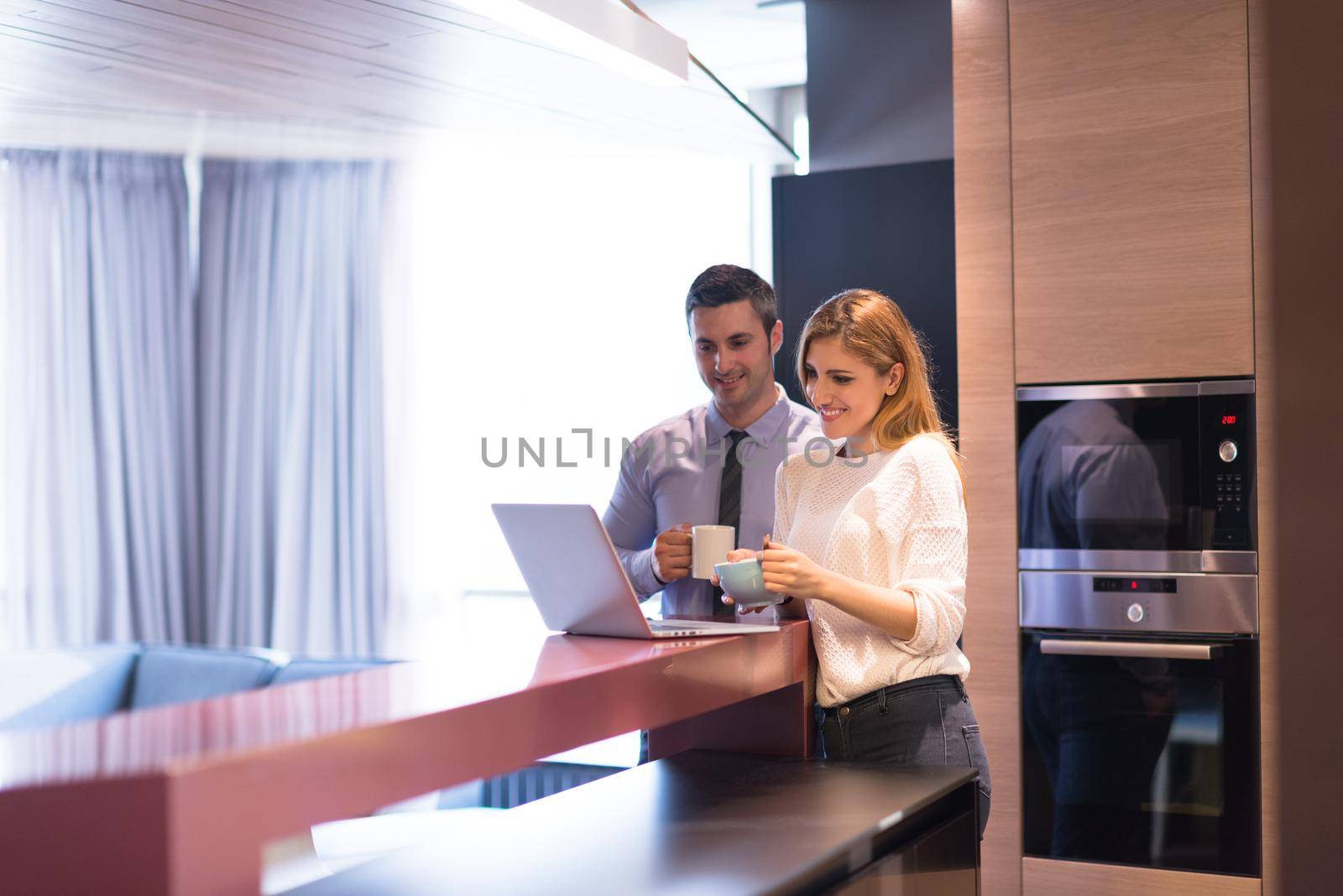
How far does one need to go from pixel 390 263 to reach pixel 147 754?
3.91 metres

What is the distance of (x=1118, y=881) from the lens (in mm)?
2777

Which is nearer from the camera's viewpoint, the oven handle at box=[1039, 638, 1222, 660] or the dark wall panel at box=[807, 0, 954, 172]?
the oven handle at box=[1039, 638, 1222, 660]

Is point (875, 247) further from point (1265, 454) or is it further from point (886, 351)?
point (886, 351)

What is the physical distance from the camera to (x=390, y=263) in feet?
15.3

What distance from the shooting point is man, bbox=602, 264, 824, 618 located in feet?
8.83

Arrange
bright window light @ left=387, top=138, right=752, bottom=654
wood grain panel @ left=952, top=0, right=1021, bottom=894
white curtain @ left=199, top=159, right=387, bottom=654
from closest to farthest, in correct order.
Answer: wood grain panel @ left=952, top=0, right=1021, bottom=894, bright window light @ left=387, top=138, right=752, bottom=654, white curtain @ left=199, top=159, right=387, bottom=654

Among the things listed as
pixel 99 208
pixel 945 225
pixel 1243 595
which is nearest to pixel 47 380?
pixel 99 208

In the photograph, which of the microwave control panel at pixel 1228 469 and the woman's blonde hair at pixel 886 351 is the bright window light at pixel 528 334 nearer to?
the microwave control panel at pixel 1228 469

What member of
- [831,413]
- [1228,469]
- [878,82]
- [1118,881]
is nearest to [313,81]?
[831,413]

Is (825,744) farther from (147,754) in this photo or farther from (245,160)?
(245,160)

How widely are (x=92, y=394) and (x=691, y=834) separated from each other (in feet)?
13.5

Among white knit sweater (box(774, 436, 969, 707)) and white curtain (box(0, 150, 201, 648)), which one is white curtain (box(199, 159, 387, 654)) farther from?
white knit sweater (box(774, 436, 969, 707))

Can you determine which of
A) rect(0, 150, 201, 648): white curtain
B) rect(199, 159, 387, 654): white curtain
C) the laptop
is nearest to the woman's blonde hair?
the laptop

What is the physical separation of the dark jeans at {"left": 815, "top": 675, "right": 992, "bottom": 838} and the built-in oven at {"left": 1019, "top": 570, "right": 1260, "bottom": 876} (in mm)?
981
